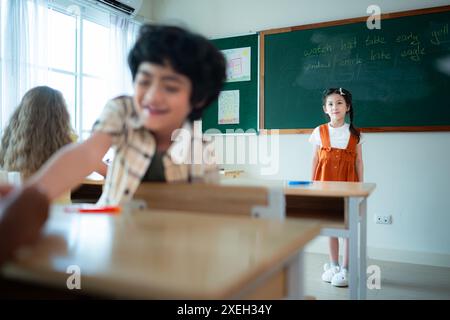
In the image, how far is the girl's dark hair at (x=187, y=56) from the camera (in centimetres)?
84

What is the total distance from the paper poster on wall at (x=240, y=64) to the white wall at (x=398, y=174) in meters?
0.44

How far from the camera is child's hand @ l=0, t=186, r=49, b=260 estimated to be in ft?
1.88

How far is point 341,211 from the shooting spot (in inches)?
78.4

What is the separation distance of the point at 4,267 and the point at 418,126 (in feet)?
11.3

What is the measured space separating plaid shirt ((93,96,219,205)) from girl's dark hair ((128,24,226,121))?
7 cm

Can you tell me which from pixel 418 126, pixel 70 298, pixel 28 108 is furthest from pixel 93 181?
pixel 418 126

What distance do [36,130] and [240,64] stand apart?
3.11 m

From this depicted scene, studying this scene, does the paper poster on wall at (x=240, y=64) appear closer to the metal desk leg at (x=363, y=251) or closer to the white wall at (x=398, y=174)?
the white wall at (x=398, y=174)

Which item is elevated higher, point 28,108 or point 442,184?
point 28,108

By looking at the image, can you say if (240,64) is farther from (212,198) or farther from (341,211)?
(212,198)

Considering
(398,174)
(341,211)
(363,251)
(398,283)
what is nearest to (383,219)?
(398,174)

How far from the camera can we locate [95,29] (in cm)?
392

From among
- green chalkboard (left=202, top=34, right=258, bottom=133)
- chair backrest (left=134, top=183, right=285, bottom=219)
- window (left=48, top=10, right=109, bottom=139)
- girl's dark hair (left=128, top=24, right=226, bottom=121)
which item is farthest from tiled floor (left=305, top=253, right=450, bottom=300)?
window (left=48, top=10, right=109, bottom=139)
